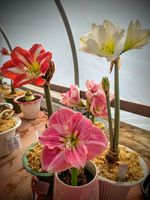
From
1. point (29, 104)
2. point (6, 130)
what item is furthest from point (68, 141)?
point (29, 104)

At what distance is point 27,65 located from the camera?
481 mm

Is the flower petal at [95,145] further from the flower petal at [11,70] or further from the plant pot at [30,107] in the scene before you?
the plant pot at [30,107]

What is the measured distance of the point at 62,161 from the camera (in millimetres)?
376

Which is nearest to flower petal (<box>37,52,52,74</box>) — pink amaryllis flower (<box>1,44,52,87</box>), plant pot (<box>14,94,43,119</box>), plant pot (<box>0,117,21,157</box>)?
pink amaryllis flower (<box>1,44,52,87</box>)

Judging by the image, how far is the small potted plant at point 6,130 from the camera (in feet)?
2.58

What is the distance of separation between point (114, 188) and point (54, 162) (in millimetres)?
232

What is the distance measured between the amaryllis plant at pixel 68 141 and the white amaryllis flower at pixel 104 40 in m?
0.17

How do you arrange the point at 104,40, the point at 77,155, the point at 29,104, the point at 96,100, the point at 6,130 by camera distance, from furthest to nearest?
the point at 29,104
the point at 6,130
the point at 96,100
the point at 104,40
the point at 77,155

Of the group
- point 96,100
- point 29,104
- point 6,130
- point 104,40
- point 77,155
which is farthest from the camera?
point 29,104

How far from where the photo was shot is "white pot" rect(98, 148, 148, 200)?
1.62 feet

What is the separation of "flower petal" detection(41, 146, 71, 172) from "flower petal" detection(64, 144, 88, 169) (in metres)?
0.02

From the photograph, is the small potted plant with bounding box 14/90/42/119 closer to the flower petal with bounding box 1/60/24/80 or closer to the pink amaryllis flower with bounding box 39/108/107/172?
the flower petal with bounding box 1/60/24/80

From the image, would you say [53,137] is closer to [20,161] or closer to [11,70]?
[11,70]

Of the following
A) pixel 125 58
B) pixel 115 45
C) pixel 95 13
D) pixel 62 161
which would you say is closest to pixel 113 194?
pixel 62 161
